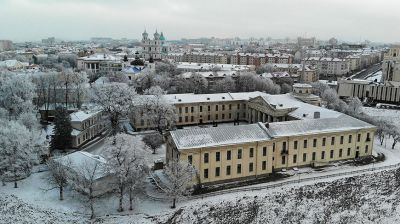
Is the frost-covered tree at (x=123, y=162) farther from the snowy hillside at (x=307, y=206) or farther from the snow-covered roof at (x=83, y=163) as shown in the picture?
the snowy hillside at (x=307, y=206)

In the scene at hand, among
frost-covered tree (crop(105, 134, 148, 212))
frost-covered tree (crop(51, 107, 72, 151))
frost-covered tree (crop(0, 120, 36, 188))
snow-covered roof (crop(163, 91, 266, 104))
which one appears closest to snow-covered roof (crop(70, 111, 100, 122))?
frost-covered tree (crop(51, 107, 72, 151))

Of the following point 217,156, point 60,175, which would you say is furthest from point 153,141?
point 60,175

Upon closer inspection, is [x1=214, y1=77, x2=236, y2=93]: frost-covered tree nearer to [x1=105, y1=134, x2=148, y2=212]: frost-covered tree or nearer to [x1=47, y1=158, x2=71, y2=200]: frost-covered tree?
[x1=105, y1=134, x2=148, y2=212]: frost-covered tree

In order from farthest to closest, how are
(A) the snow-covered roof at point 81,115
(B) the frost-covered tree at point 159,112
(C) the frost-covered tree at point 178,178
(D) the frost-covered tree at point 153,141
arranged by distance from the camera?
1. (B) the frost-covered tree at point 159,112
2. (A) the snow-covered roof at point 81,115
3. (D) the frost-covered tree at point 153,141
4. (C) the frost-covered tree at point 178,178

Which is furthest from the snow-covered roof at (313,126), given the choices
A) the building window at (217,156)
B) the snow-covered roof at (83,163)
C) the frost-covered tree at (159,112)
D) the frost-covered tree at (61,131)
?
the frost-covered tree at (61,131)

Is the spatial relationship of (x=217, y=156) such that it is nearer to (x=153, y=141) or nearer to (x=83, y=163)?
(x=153, y=141)

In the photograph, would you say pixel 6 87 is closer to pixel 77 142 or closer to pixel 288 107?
pixel 77 142
